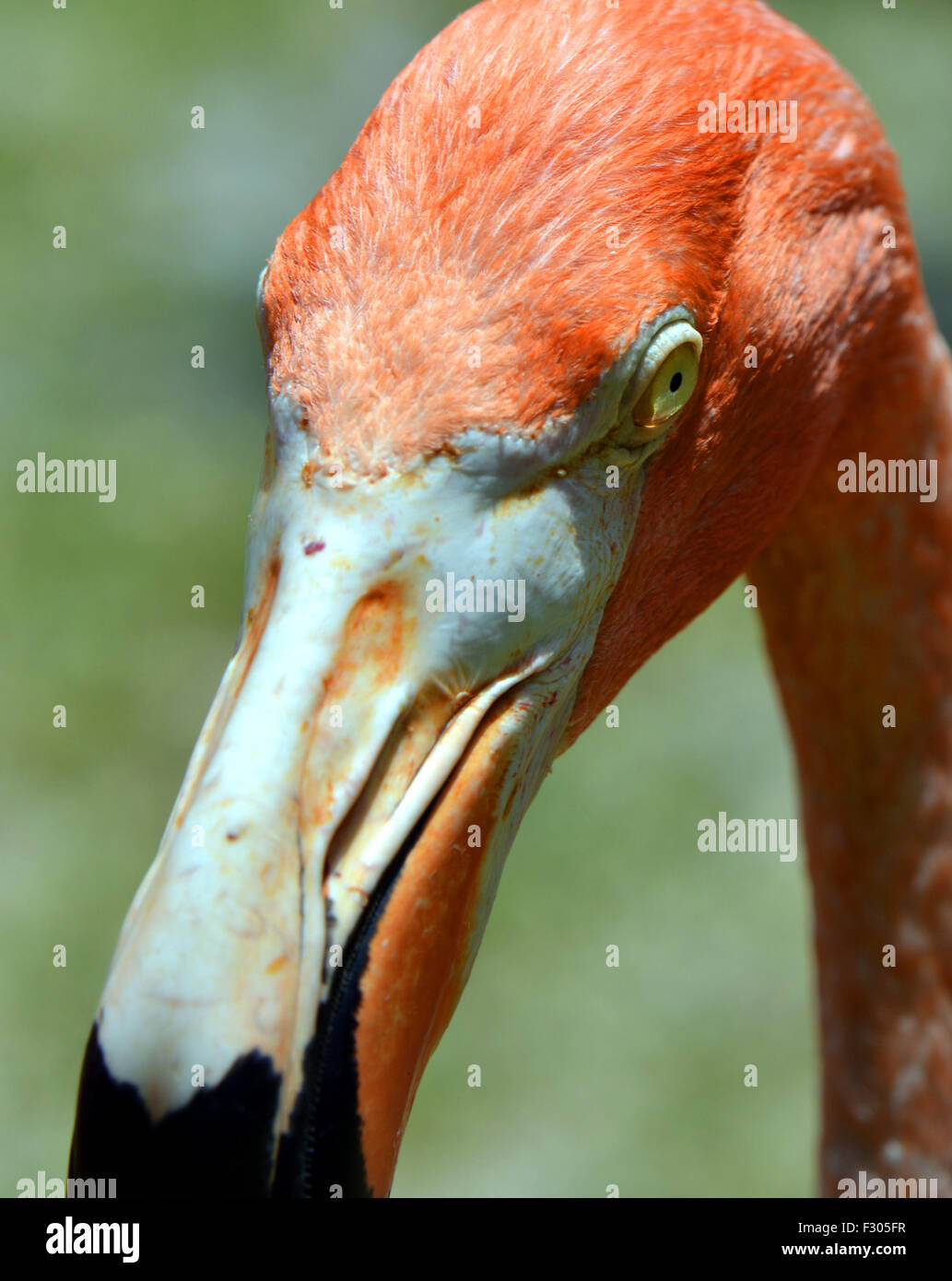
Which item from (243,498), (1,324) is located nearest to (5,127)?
(1,324)

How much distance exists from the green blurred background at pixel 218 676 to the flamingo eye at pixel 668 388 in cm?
274

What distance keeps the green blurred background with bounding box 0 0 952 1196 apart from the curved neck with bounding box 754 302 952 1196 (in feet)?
5.59

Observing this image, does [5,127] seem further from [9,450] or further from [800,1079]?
[800,1079]

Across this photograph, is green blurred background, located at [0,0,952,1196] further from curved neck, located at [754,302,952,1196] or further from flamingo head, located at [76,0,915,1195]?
flamingo head, located at [76,0,915,1195]

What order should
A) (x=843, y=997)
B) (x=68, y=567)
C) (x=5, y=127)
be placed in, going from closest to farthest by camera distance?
1. (x=843, y=997)
2. (x=68, y=567)
3. (x=5, y=127)

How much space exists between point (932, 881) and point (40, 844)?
11.0 feet

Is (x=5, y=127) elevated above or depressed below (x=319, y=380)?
above

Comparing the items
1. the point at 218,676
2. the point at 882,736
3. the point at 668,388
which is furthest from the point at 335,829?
the point at 218,676

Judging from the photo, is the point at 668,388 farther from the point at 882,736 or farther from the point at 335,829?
the point at 882,736

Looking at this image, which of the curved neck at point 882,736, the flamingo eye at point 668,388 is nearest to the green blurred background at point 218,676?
the curved neck at point 882,736

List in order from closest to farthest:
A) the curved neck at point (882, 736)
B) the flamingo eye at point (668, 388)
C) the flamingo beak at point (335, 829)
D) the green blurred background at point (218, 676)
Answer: the flamingo beak at point (335, 829)
the flamingo eye at point (668, 388)
the curved neck at point (882, 736)
the green blurred background at point (218, 676)

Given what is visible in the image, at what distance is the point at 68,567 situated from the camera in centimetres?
561

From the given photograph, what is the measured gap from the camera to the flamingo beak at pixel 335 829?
1459 millimetres

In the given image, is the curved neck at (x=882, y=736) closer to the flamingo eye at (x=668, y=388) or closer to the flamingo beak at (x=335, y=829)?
the flamingo eye at (x=668, y=388)
